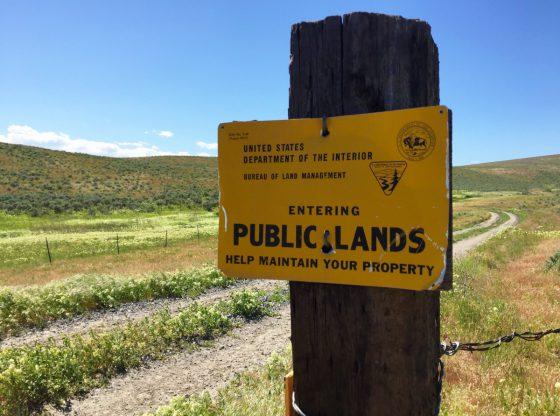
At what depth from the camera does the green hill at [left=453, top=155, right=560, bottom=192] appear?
464 ft

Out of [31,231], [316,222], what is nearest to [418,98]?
[316,222]

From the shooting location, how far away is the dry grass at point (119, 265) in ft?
53.1

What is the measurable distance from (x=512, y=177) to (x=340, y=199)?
177312 mm

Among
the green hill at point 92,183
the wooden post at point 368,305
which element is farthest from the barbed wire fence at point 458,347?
the green hill at point 92,183

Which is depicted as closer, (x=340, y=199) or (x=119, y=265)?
(x=340, y=199)

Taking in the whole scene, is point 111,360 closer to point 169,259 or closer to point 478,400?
point 478,400

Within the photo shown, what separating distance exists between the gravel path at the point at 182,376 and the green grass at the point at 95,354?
281 mm

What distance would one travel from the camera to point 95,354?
7324 mm

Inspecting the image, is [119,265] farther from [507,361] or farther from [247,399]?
[507,361]

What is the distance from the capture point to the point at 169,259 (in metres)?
19.5

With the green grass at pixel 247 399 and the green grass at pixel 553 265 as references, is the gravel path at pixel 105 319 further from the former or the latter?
the green grass at pixel 553 265

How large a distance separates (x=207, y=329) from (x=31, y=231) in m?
35.6

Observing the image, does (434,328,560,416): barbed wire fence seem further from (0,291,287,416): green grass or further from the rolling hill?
the rolling hill

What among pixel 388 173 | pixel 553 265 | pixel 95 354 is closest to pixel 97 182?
pixel 95 354
